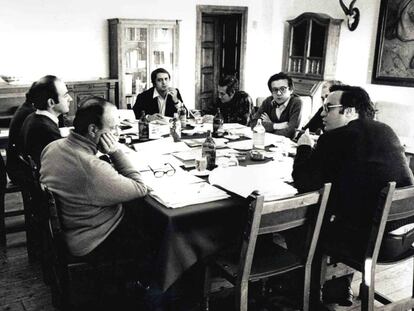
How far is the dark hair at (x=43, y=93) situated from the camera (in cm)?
285

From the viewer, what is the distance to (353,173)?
2.10 metres

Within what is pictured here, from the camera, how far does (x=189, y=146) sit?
3.10 meters

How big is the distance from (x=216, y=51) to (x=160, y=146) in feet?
17.2

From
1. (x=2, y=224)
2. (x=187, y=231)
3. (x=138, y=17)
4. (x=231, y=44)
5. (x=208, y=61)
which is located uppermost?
(x=138, y=17)

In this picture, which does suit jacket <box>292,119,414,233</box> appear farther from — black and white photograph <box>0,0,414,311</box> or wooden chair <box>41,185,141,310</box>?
wooden chair <box>41,185,141,310</box>

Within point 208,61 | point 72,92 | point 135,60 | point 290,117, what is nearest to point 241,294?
point 290,117

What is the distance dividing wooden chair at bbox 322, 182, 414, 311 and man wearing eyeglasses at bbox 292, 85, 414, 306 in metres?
0.05

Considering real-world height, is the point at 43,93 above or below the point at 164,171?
above

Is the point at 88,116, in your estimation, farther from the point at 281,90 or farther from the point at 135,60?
the point at 135,60

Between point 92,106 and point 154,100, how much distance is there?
2.45 meters

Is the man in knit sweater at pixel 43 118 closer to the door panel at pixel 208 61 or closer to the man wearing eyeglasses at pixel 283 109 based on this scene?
the man wearing eyeglasses at pixel 283 109

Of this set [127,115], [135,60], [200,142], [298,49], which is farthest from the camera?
[298,49]

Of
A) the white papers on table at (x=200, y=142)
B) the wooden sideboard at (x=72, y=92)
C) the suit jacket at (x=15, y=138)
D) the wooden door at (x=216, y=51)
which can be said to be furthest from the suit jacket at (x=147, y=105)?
the wooden door at (x=216, y=51)

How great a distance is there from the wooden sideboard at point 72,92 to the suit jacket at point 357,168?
4.46m
